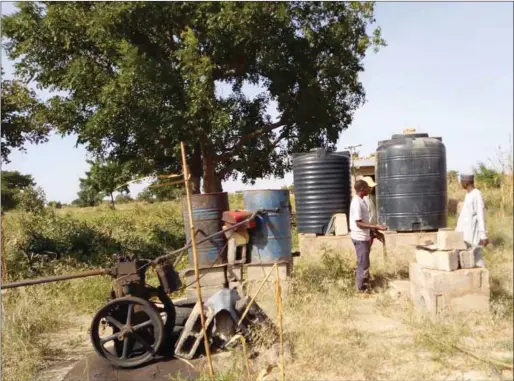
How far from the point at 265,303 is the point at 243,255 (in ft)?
2.15

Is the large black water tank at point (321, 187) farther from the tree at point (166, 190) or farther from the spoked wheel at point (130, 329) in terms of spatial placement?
the spoked wheel at point (130, 329)

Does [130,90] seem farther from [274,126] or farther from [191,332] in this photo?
[191,332]

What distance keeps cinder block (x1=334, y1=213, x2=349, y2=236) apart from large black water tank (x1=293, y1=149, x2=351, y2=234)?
0.77 ft

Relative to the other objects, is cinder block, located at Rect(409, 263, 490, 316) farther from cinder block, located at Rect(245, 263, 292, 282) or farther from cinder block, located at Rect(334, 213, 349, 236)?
cinder block, located at Rect(334, 213, 349, 236)

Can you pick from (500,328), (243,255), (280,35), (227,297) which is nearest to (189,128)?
(280,35)

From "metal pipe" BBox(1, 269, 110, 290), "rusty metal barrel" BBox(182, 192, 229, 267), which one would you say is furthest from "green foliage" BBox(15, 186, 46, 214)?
"metal pipe" BBox(1, 269, 110, 290)

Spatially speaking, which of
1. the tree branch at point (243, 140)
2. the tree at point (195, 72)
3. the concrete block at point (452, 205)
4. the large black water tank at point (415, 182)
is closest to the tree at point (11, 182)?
the tree at point (195, 72)

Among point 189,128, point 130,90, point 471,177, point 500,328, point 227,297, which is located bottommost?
point 500,328

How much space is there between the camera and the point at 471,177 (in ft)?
16.7

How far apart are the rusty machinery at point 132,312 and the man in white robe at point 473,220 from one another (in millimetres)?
3004

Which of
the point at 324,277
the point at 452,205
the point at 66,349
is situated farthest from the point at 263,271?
the point at 452,205

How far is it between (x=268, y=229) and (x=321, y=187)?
8.04 ft

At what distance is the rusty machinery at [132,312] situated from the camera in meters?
4.30

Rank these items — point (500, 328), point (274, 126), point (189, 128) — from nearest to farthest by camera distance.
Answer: point (500, 328), point (189, 128), point (274, 126)
